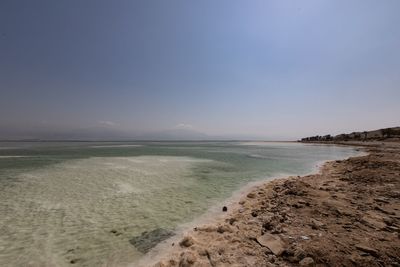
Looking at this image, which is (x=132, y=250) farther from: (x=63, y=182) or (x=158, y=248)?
(x=63, y=182)

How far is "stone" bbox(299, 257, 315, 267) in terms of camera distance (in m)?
4.66

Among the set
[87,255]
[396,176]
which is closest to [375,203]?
[396,176]

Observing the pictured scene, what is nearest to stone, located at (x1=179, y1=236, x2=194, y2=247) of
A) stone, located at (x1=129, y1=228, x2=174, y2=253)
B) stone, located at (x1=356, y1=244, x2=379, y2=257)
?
stone, located at (x1=129, y1=228, x2=174, y2=253)

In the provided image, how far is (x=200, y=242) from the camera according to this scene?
21.0 ft

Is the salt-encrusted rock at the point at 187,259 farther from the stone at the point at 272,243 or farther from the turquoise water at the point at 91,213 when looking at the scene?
the stone at the point at 272,243

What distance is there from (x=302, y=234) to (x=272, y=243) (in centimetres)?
95

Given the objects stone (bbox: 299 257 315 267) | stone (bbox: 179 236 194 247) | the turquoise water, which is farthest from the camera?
stone (bbox: 179 236 194 247)

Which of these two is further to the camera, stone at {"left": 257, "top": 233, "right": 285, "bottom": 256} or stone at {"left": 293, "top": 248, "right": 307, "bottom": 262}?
stone at {"left": 257, "top": 233, "right": 285, "bottom": 256}

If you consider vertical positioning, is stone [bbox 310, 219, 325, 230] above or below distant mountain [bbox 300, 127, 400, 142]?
below

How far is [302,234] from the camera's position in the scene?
6145mm

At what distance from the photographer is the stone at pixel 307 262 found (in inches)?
184

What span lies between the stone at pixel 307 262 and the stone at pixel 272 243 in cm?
56

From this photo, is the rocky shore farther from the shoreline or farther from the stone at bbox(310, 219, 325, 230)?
the shoreline

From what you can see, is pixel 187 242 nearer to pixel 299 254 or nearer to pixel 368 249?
pixel 299 254
